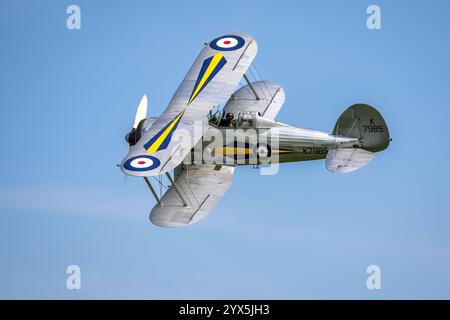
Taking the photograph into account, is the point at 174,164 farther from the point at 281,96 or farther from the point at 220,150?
the point at 281,96

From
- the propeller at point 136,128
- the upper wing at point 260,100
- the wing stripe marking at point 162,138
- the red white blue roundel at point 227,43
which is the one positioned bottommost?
the wing stripe marking at point 162,138

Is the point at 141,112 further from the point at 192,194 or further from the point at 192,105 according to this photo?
the point at 192,194

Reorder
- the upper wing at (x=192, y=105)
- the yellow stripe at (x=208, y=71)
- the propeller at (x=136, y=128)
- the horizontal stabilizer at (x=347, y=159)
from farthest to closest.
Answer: the propeller at (x=136, y=128) → the yellow stripe at (x=208, y=71) → the horizontal stabilizer at (x=347, y=159) → the upper wing at (x=192, y=105)

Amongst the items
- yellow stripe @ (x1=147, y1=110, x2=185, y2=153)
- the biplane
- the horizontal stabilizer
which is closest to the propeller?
the biplane

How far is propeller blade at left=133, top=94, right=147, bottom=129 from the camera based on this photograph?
92.2 feet

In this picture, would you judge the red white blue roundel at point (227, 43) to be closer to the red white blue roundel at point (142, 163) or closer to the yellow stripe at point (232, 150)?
the yellow stripe at point (232, 150)

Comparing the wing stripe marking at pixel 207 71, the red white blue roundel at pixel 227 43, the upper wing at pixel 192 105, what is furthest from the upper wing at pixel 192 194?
the red white blue roundel at pixel 227 43

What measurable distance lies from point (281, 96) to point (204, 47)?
81.0 inches

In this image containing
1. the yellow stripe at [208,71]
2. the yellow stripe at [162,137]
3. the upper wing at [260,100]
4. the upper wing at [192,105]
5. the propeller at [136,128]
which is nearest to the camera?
the upper wing at [192,105]

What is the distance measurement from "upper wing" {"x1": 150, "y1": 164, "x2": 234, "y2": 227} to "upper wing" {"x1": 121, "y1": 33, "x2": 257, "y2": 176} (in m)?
1.10

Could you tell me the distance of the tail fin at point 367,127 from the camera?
86.6ft

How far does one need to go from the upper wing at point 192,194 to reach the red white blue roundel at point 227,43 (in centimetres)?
311

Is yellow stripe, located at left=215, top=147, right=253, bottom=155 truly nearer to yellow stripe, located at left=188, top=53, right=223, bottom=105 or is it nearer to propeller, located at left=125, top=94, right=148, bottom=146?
yellow stripe, located at left=188, top=53, right=223, bottom=105

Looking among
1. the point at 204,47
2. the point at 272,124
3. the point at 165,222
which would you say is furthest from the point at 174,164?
the point at 204,47
